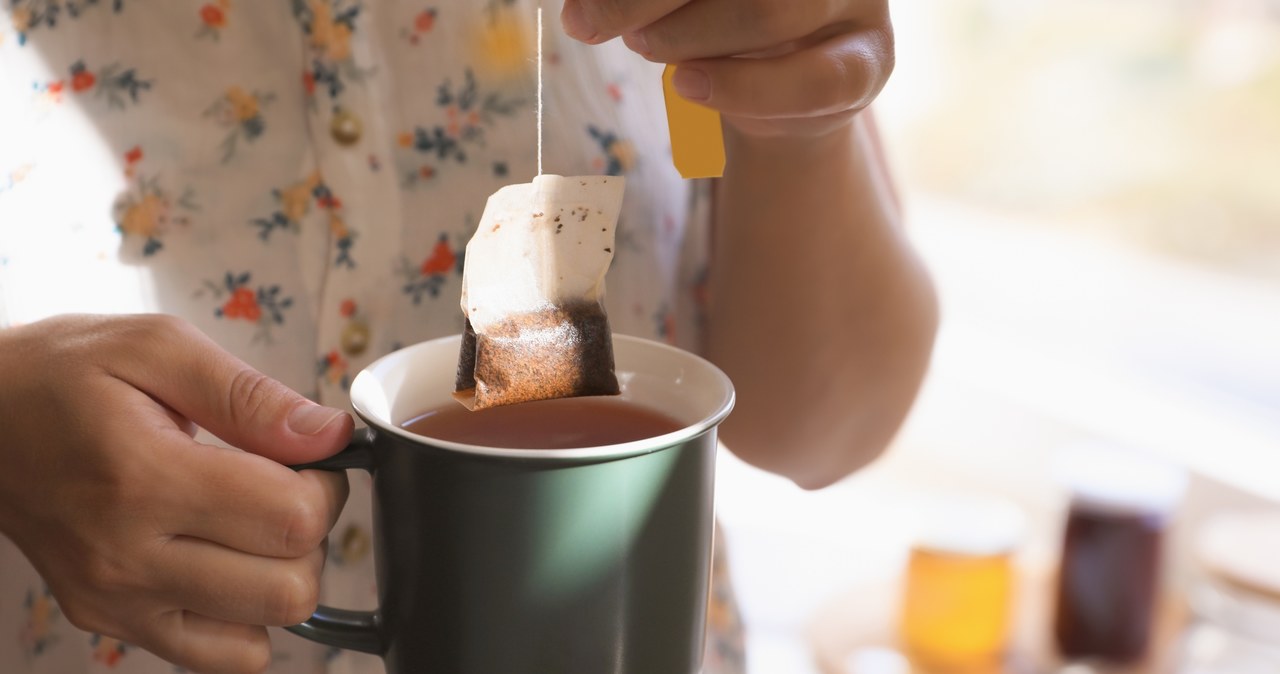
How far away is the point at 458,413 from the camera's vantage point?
24.4 inches

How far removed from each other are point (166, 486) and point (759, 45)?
16.0 inches

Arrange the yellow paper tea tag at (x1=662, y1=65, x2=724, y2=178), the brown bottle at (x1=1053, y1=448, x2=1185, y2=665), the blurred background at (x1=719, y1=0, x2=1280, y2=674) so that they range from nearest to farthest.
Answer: the yellow paper tea tag at (x1=662, y1=65, x2=724, y2=178) → the brown bottle at (x1=1053, y1=448, x2=1185, y2=665) → the blurred background at (x1=719, y1=0, x2=1280, y2=674)

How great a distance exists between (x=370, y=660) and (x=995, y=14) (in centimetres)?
218

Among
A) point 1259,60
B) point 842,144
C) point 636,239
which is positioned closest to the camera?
point 842,144

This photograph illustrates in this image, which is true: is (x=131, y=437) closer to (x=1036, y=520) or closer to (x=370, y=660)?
(x=370, y=660)

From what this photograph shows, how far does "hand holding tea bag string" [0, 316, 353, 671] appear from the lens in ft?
1.82

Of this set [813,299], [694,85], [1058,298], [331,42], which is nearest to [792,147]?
[813,299]

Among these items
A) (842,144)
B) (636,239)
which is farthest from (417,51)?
(842,144)

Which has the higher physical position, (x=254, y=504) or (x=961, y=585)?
(x=254, y=504)

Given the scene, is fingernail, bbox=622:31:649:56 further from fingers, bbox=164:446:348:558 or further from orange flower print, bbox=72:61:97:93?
orange flower print, bbox=72:61:97:93

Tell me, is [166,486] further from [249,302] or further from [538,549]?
[249,302]

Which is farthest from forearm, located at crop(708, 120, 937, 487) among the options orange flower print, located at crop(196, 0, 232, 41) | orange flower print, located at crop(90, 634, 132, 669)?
orange flower print, located at crop(90, 634, 132, 669)

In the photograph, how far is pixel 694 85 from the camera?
590 millimetres

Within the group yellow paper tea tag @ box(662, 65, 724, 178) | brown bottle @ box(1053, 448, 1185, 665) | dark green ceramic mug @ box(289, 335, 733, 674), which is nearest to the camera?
dark green ceramic mug @ box(289, 335, 733, 674)
